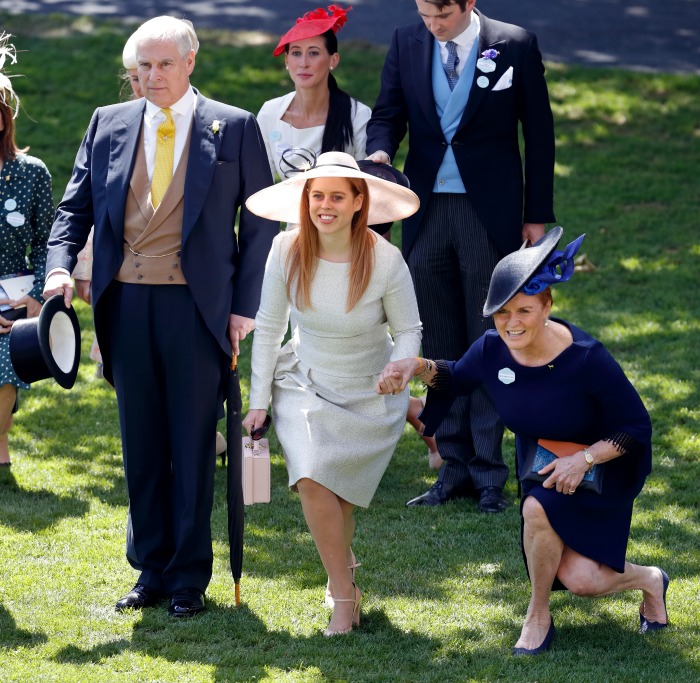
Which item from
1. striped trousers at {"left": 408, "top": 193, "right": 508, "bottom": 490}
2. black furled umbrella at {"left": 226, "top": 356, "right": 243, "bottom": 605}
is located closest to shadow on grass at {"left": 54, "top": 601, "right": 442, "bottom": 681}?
black furled umbrella at {"left": 226, "top": 356, "right": 243, "bottom": 605}

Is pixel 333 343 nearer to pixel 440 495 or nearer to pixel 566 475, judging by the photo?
pixel 566 475

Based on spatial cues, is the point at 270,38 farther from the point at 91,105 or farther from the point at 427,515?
the point at 427,515

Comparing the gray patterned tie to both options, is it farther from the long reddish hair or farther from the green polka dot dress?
the green polka dot dress

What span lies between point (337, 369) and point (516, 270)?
0.85m

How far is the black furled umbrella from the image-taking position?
523 cm

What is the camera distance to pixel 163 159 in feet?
16.8

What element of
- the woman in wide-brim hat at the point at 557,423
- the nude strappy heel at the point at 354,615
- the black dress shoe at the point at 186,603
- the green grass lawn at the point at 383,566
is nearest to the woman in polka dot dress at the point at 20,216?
the green grass lawn at the point at 383,566

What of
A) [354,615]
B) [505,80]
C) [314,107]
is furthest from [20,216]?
[354,615]

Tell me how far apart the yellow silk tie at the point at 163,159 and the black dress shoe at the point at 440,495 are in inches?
92.5

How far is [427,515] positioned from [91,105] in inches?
338

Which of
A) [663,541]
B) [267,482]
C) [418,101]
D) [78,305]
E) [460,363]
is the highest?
[418,101]

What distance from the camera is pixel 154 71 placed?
5.02 meters

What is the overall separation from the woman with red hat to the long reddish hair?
1452 millimetres

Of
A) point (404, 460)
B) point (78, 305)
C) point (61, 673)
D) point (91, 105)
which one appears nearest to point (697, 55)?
point (91, 105)
